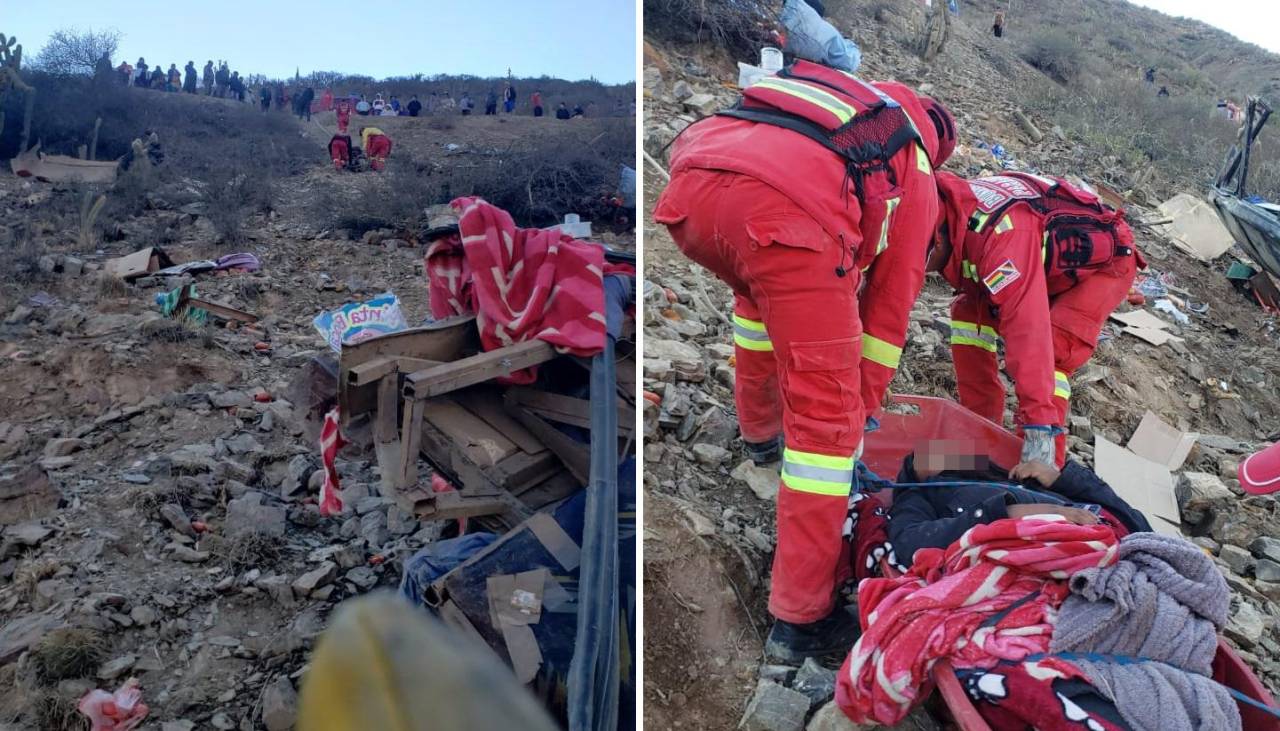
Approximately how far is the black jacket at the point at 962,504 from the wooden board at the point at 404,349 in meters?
1.24

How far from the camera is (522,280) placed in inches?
101

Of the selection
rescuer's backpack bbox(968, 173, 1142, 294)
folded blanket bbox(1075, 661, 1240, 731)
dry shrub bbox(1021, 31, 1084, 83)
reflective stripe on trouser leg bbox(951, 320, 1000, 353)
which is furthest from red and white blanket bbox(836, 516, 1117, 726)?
dry shrub bbox(1021, 31, 1084, 83)

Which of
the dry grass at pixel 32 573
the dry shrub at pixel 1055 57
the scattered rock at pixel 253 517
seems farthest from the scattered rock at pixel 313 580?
the dry shrub at pixel 1055 57

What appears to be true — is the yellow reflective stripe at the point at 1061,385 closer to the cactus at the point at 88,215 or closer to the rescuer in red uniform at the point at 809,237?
the rescuer in red uniform at the point at 809,237

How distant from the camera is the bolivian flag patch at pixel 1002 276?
2545mm

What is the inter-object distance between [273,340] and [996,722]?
19.5 ft

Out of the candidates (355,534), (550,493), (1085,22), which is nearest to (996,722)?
(550,493)

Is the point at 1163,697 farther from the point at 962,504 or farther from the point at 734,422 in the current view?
the point at 734,422

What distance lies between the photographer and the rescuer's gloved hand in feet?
8.27

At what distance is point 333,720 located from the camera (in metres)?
0.41

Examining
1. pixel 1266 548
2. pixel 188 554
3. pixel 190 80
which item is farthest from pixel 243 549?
pixel 190 80

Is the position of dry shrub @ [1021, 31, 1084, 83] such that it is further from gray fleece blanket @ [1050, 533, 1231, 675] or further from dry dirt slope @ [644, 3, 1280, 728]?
gray fleece blanket @ [1050, 533, 1231, 675]

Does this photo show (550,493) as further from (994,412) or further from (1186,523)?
(1186,523)

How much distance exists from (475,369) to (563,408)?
1.06ft
